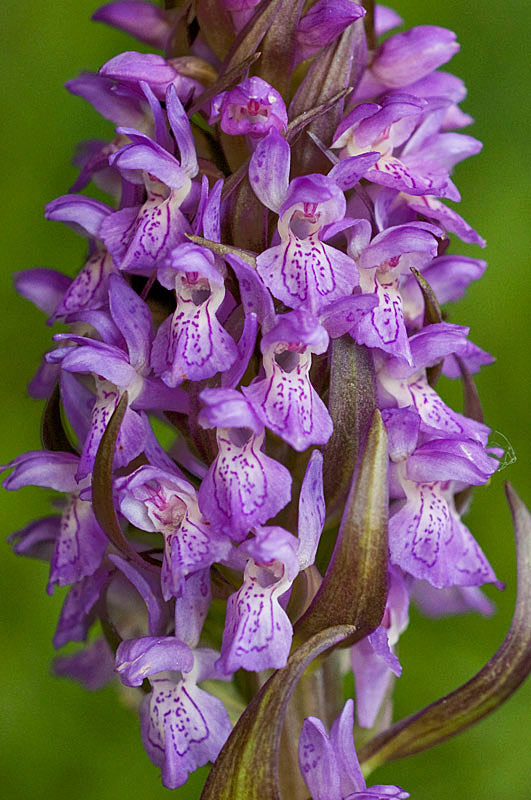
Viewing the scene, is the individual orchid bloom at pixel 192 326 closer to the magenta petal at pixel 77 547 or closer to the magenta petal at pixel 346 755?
the magenta petal at pixel 77 547

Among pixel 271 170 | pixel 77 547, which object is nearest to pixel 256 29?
pixel 271 170

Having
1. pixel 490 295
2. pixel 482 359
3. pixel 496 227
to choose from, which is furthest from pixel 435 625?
pixel 482 359

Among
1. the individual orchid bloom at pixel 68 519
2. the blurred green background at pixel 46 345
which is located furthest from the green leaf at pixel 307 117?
the blurred green background at pixel 46 345

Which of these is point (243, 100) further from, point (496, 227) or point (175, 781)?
point (496, 227)

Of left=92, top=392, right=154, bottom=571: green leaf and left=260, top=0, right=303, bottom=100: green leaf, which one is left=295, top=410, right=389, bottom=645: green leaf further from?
left=260, top=0, right=303, bottom=100: green leaf

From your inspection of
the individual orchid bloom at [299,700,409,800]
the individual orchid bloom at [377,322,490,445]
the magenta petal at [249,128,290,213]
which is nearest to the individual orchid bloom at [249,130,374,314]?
the magenta petal at [249,128,290,213]

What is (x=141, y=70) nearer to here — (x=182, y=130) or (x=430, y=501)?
(x=182, y=130)
